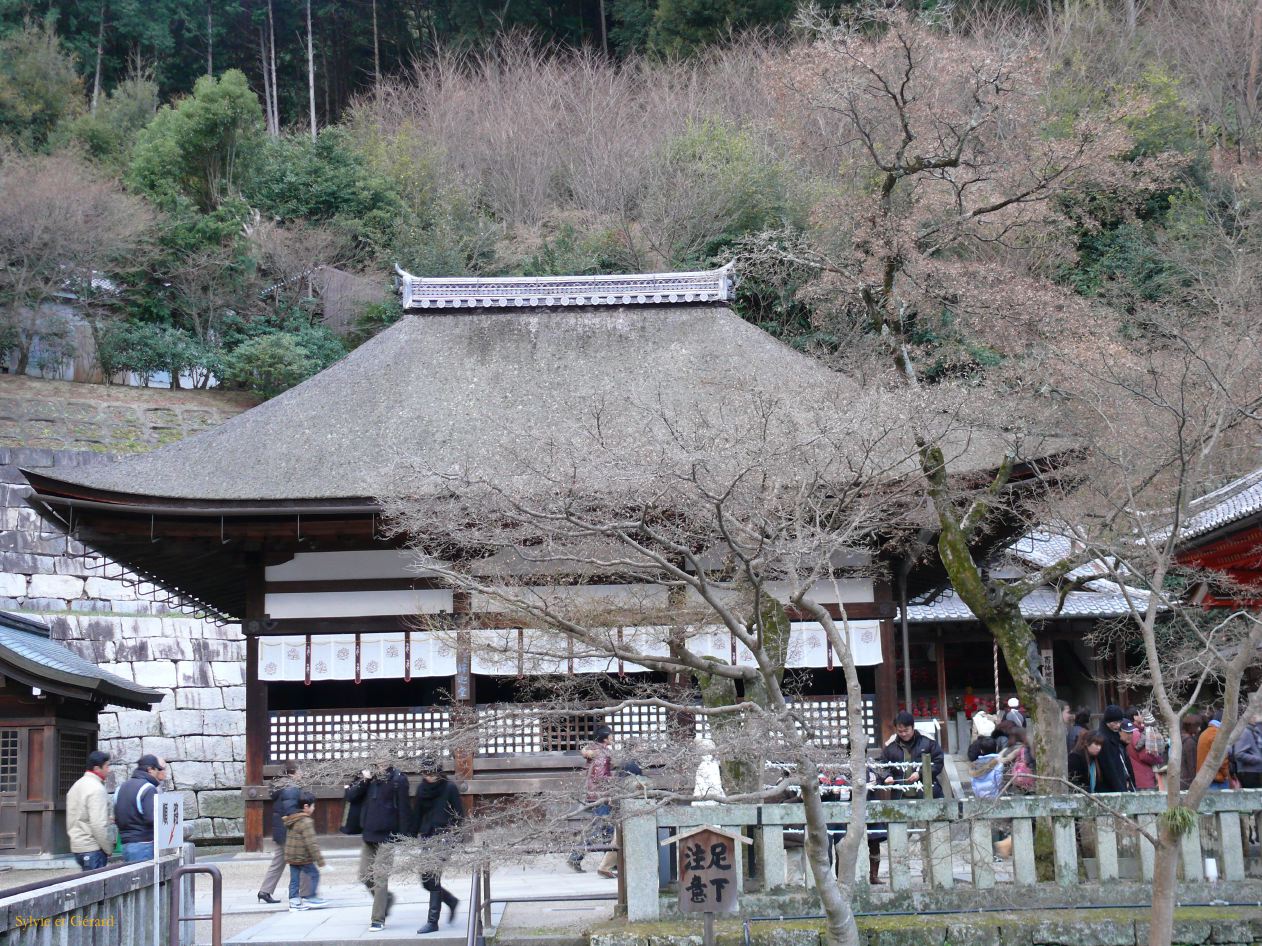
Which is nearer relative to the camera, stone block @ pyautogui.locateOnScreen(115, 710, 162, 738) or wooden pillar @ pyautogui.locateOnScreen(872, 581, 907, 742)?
wooden pillar @ pyautogui.locateOnScreen(872, 581, 907, 742)

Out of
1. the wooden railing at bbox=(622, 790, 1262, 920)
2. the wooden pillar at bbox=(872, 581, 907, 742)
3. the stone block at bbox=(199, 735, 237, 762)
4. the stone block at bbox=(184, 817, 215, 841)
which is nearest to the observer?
the wooden railing at bbox=(622, 790, 1262, 920)

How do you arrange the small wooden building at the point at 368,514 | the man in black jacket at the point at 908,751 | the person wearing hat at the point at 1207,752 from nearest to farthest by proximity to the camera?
1. the person wearing hat at the point at 1207,752
2. the man in black jacket at the point at 908,751
3. the small wooden building at the point at 368,514

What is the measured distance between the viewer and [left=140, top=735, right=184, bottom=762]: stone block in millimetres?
19844

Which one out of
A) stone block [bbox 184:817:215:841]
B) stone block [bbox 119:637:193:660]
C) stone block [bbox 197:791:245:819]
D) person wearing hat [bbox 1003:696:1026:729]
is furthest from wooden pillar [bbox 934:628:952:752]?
stone block [bbox 119:637:193:660]

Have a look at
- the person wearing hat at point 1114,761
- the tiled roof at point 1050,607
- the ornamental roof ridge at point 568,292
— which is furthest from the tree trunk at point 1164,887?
the tiled roof at point 1050,607

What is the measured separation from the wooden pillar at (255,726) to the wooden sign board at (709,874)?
6.78 metres

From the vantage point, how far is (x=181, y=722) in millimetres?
20609

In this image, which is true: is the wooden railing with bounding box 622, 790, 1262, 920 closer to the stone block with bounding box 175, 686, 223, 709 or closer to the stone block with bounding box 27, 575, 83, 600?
the stone block with bounding box 175, 686, 223, 709

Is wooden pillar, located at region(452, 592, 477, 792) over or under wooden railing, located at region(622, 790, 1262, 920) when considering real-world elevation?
over

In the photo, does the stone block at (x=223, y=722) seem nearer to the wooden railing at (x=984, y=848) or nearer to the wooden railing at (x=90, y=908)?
the wooden railing at (x=90, y=908)

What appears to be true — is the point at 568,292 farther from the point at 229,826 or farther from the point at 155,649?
the point at 155,649

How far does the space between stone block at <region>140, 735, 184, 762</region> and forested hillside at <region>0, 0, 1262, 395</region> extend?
9331 mm

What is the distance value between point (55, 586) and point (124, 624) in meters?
2.12

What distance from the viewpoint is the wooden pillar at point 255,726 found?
12.5 meters
